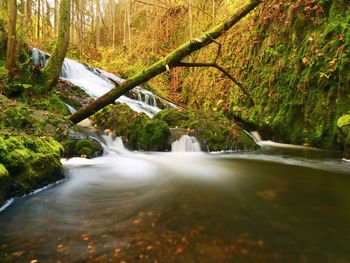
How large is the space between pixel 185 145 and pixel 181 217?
Result: 4660 millimetres

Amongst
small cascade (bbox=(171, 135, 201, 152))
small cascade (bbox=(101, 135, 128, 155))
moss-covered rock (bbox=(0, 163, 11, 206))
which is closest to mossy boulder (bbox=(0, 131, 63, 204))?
moss-covered rock (bbox=(0, 163, 11, 206))

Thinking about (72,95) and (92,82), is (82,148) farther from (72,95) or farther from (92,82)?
(92,82)

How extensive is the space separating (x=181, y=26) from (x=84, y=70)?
8.25m

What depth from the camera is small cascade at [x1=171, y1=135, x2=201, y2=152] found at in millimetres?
7680

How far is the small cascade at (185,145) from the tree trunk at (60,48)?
3.75m

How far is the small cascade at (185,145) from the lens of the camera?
25.2ft

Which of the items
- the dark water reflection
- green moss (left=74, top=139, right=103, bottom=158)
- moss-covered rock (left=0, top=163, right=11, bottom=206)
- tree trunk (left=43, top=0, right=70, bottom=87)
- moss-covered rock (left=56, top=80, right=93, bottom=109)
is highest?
tree trunk (left=43, top=0, right=70, bottom=87)

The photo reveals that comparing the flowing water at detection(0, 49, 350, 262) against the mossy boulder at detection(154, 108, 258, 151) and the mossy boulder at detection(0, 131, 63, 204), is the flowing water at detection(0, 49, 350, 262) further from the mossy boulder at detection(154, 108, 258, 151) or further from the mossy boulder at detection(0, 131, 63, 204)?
the mossy boulder at detection(154, 108, 258, 151)

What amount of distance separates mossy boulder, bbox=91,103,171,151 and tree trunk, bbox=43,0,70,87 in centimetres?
195

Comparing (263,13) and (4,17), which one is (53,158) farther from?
(263,13)

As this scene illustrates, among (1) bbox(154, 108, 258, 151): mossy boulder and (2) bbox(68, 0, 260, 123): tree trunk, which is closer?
(2) bbox(68, 0, 260, 123): tree trunk

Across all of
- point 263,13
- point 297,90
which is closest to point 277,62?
point 297,90

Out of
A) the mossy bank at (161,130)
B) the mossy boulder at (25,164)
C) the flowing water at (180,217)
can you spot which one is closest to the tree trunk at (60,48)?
the mossy bank at (161,130)

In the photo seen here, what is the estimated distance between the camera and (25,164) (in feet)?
12.1
